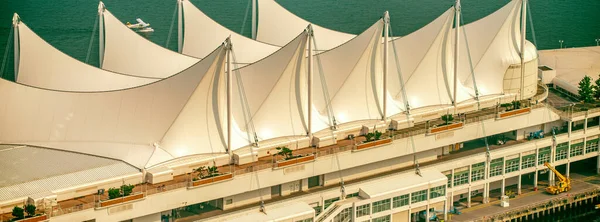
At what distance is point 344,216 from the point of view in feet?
271

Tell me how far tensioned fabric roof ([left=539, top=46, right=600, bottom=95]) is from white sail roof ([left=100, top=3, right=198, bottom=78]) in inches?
1189

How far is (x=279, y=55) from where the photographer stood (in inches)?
3346

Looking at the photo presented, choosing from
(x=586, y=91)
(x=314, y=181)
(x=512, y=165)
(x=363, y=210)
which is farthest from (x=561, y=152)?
(x=314, y=181)

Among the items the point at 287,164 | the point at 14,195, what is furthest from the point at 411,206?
the point at 14,195

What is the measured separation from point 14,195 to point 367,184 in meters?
23.1

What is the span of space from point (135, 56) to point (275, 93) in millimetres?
14686

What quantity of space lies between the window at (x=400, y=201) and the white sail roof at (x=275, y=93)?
831 centimetres

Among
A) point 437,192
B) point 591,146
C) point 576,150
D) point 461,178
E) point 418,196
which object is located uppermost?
point 591,146

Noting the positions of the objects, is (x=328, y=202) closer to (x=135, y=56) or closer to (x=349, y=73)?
(x=349, y=73)

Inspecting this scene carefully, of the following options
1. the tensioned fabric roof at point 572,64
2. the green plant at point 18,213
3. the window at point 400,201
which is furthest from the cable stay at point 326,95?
the green plant at point 18,213

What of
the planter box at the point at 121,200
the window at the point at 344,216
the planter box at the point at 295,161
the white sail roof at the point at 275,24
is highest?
the white sail roof at the point at 275,24

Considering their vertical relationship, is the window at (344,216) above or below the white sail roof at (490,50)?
below

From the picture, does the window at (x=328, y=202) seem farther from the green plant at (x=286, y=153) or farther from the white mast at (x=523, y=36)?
the white mast at (x=523, y=36)

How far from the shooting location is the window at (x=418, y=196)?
84500mm
